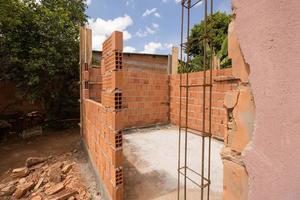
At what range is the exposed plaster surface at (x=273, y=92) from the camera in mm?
548

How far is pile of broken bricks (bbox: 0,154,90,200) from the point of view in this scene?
2863mm

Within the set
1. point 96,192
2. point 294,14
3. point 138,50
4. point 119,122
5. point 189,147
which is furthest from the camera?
point 138,50

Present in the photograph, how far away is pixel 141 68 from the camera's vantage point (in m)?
11.4

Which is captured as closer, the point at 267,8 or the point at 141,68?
the point at 267,8

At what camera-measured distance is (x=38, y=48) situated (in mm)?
6016

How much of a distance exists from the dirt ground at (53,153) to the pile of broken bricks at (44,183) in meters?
0.08

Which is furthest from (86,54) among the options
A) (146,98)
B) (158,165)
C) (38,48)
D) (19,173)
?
(158,165)

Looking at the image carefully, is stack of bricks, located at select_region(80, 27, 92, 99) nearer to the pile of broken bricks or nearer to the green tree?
the pile of broken bricks

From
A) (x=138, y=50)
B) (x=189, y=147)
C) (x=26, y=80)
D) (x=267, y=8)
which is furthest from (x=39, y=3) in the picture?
(x=267, y=8)

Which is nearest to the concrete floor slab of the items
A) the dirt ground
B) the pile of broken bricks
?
the dirt ground

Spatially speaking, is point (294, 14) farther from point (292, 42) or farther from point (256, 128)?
point (256, 128)

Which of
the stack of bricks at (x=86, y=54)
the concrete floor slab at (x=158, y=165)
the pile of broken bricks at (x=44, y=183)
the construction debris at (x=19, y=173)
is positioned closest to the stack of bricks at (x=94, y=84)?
the stack of bricks at (x=86, y=54)

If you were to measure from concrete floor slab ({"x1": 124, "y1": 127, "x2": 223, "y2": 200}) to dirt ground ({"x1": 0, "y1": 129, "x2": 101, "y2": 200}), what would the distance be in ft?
2.13

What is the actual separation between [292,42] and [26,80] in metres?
6.97
